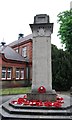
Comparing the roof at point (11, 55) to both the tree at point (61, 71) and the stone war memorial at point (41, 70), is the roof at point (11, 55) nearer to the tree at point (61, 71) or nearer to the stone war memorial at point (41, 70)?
the tree at point (61, 71)

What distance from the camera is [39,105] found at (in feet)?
31.2

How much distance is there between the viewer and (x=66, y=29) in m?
26.6

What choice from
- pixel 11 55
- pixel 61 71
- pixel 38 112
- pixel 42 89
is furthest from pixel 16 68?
pixel 38 112

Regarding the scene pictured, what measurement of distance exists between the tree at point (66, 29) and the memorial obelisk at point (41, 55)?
1510 centimetres

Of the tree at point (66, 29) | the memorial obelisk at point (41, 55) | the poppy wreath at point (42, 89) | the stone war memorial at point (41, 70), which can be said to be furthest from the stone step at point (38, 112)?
the tree at point (66, 29)

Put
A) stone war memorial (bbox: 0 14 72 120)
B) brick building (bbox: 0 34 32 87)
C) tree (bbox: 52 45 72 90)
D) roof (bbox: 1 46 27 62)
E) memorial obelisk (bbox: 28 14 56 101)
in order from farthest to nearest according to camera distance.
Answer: roof (bbox: 1 46 27 62) < brick building (bbox: 0 34 32 87) < tree (bbox: 52 45 72 90) < memorial obelisk (bbox: 28 14 56 101) < stone war memorial (bbox: 0 14 72 120)

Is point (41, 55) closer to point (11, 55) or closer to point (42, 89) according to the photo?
point (42, 89)

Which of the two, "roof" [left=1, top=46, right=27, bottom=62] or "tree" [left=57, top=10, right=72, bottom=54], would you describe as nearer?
"tree" [left=57, top=10, right=72, bottom=54]

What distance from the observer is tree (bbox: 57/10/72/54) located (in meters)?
26.5

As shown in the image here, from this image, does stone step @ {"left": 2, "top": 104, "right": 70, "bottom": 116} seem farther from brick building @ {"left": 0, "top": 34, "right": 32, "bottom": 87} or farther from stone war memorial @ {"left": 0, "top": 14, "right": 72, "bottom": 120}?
brick building @ {"left": 0, "top": 34, "right": 32, "bottom": 87}

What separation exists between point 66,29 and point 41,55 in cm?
1598

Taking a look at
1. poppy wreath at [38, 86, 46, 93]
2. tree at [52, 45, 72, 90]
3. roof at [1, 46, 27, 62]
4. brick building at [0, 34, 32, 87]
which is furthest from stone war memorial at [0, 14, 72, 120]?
roof at [1, 46, 27, 62]

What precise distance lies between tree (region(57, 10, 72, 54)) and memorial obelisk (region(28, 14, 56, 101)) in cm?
1510

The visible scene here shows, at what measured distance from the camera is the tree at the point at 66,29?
2650 centimetres
